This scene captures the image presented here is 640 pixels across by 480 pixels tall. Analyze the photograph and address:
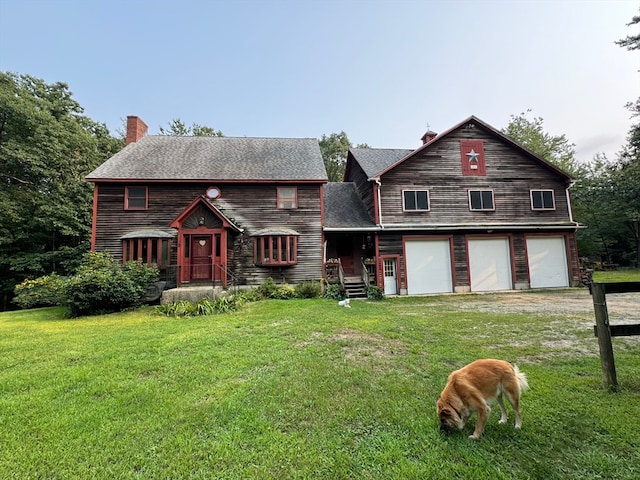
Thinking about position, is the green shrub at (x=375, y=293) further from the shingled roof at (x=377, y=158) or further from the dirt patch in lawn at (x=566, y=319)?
the shingled roof at (x=377, y=158)

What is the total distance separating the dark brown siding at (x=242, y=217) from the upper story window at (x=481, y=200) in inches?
340

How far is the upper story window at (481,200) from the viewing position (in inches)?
611

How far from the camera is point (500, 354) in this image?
493 cm

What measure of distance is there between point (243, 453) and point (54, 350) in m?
5.68

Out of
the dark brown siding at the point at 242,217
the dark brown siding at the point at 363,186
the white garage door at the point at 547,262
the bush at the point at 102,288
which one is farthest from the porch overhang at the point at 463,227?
the bush at the point at 102,288

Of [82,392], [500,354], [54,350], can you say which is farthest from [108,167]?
[500,354]

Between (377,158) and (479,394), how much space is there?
17604mm

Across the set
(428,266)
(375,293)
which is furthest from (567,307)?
(375,293)

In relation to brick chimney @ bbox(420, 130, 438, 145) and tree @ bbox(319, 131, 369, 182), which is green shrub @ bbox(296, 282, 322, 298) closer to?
brick chimney @ bbox(420, 130, 438, 145)

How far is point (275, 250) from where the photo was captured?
45.1 ft

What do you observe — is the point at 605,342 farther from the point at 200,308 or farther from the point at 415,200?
the point at 415,200

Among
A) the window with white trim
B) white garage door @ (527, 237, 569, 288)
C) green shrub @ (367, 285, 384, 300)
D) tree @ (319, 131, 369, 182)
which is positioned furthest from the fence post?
tree @ (319, 131, 369, 182)

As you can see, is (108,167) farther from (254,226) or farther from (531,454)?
(531,454)

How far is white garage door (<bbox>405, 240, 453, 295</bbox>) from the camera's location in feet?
47.4
